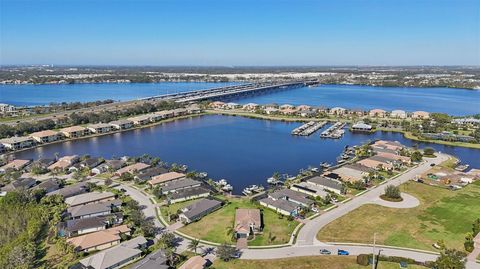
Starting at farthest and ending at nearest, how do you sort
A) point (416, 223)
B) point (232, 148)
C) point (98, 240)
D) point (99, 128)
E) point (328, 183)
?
1. point (99, 128)
2. point (232, 148)
3. point (328, 183)
4. point (416, 223)
5. point (98, 240)

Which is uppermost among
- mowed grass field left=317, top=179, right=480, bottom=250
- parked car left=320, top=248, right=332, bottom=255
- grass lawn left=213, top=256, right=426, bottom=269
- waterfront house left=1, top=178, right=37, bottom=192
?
waterfront house left=1, top=178, right=37, bottom=192

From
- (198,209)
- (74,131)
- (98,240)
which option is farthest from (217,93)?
(98,240)

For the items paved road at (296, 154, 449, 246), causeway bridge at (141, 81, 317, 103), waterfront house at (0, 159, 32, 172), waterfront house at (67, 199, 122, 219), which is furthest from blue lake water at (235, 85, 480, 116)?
waterfront house at (67, 199, 122, 219)

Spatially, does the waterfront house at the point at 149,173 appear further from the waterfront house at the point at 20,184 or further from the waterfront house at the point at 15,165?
the waterfront house at the point at 15,165

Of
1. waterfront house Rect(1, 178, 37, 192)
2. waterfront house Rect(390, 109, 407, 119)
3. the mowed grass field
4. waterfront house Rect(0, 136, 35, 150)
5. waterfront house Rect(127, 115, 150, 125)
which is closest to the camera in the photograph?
the mowed grass field

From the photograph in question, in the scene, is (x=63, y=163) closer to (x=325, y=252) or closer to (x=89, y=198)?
(x=89, y=198)

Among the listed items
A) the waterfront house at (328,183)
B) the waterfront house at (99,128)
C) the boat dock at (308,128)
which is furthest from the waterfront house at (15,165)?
the boat dock at (308,128)

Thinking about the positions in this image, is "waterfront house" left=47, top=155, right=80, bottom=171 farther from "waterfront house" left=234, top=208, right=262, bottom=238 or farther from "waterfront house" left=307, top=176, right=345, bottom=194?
"waterfront house" left=307, top=176, right=345, bottom=194
